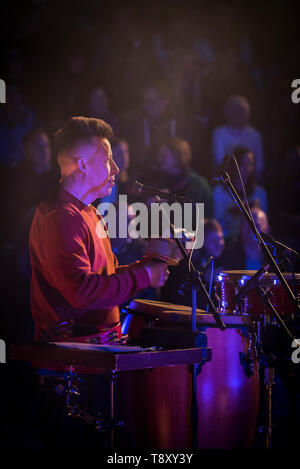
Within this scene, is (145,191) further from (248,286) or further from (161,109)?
(161,109)

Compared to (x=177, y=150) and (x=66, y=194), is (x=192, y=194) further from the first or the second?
(x=66, y=194)

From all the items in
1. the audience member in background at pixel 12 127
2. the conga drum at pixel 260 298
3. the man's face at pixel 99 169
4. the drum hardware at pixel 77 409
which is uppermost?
the audience member in background at pixel 12 127

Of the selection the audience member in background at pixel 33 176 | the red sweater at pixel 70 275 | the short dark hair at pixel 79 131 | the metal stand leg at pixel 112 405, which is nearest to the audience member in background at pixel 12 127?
the audience member in background at pixel 33 176

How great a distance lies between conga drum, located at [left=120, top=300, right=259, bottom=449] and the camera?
222cm

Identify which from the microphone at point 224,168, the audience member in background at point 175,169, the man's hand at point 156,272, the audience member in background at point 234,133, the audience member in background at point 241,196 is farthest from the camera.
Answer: the audience member in background at point 234,133

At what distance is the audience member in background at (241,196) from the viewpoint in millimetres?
5102

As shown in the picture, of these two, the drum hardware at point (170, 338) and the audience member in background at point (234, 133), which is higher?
the audience member in background at point (234, 133)

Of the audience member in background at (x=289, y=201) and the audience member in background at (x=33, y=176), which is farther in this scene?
the audience member in background at (x=289, y=201)

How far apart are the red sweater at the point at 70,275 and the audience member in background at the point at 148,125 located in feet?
10.4

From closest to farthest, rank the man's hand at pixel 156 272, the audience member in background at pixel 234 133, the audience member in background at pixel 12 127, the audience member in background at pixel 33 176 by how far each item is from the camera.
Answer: the man's hand at pixel 156 272, the audience member in background at pixel 33 176, the audience member in background at pixel 12 127, the audience member in background at pixel 234 133

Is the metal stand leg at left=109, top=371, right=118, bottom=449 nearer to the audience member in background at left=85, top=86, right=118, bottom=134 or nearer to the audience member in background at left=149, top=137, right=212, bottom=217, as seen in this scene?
the audience member in background at left=149, top=137, right=212, bottom=217

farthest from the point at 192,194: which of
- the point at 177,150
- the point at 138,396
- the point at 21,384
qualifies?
the point at 138,396

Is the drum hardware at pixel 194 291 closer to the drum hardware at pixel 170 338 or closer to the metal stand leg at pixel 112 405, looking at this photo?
the drum hardware at pixel 170 338

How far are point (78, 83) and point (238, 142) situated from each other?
70.2 inches
